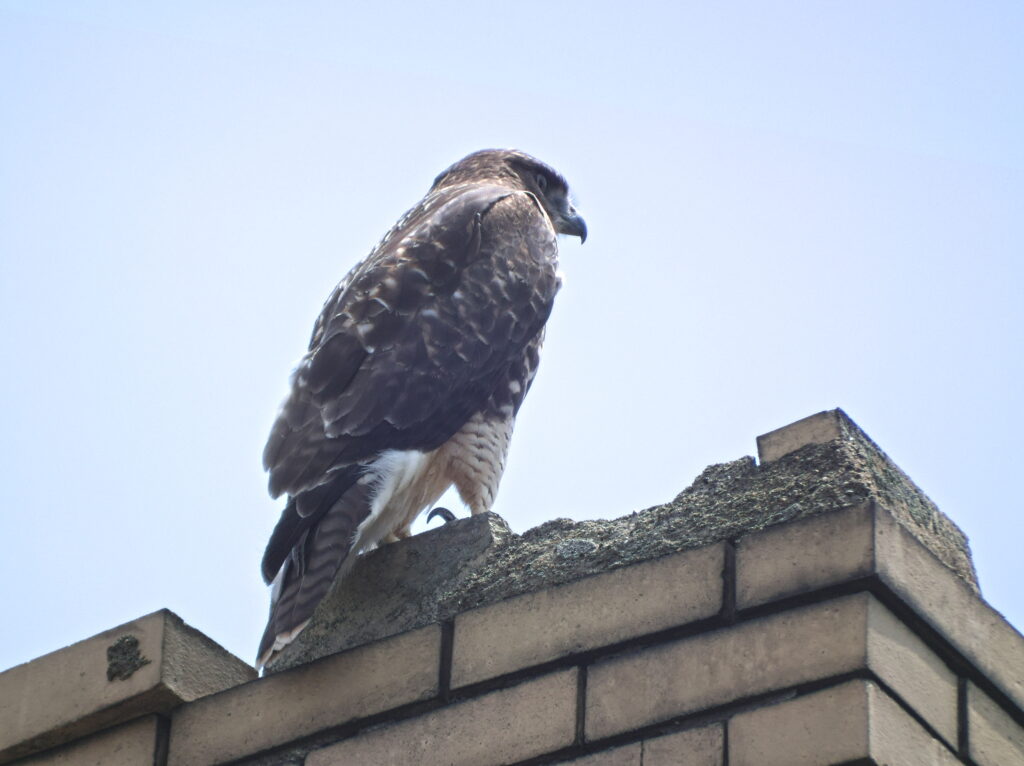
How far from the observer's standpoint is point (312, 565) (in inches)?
132

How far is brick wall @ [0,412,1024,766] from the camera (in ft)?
7.88

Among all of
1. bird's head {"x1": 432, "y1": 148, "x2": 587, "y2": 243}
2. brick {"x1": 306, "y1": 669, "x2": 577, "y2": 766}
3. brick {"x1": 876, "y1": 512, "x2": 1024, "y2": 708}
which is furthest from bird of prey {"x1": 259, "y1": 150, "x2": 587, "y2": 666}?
brick {"x1": 876, "y1": 512, "x2": 1024, "y2": 708}

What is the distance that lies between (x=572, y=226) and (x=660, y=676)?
3660mm

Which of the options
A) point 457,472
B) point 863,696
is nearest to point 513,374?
point 457,472

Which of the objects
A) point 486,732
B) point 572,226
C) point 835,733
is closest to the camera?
point 835,733

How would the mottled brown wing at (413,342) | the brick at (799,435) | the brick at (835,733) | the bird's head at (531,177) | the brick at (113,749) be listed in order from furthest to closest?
the bird's head at (531,177), the mottled brown wing at (413,342), the brick at (113,749), the brick at (799,435), the brick at (835,733)

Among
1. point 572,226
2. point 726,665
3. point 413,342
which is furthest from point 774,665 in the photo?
point 572,226

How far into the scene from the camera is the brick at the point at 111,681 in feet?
10.1

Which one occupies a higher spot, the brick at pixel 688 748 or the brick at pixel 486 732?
the brick at pixel 486 732

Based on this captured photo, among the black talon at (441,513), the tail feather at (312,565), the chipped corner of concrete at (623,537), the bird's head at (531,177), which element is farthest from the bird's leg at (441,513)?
the bird's head at (531,177)

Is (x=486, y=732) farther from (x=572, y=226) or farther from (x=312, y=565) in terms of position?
(x=572, y=226)

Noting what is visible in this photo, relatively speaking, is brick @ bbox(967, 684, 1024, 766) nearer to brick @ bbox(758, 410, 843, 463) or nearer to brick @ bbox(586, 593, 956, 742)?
brick @ bbox(586, 593, 956, 742)

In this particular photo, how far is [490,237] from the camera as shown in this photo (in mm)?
4812

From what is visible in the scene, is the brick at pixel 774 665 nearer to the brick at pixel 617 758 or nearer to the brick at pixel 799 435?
the brick at pixel 617 758
